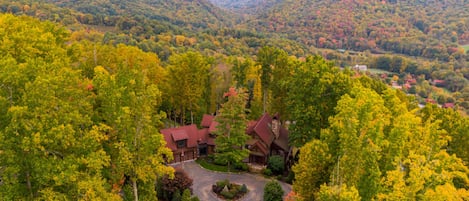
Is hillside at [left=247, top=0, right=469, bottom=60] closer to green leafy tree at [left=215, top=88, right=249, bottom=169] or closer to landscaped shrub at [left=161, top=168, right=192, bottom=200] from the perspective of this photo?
green leafy tree at [left=215, top=88, right=249, bottom=169]

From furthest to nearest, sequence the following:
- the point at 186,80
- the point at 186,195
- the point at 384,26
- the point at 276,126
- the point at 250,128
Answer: the point at 384,26 → the point at 276,126 → the point at 186,80 → the point at 250,128 → the point at 186,195

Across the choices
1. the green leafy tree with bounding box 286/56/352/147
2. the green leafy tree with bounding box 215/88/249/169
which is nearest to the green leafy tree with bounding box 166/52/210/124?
the green leafy tree with bounding box 215/88/249/169

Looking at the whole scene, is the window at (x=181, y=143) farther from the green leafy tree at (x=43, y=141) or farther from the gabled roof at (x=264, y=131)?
the green leafy tree at (x=43, y=141)

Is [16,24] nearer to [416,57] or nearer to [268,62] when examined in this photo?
[268,62]

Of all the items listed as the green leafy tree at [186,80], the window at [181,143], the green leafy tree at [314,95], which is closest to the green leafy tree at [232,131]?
the window at [181,143]

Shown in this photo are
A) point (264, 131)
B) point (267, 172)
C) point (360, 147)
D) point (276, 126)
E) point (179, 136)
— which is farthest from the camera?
point (276, 126)

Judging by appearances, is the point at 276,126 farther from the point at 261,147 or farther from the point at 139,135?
the point at 139,135

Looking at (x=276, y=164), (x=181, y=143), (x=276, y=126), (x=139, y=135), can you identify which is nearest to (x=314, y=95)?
(x=276, y=164)

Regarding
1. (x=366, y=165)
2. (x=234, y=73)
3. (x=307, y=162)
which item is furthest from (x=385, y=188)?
(x=234, y=73)
